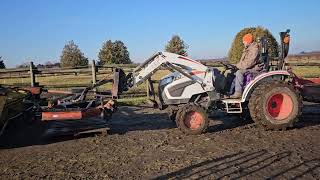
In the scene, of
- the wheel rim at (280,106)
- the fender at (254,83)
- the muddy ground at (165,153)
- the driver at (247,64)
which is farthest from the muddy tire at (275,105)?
the driver at (247,64)

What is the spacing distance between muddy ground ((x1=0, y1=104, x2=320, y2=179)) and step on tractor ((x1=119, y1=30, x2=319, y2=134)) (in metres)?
0.35

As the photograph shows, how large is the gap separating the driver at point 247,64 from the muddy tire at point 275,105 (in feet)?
1.24

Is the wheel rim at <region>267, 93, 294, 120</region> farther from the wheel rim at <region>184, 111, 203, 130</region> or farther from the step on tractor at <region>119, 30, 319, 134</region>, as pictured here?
the wheel rim at <region>184, 111, 203, 130</region>

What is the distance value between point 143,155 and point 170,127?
9.14 feet

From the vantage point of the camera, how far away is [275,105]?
366 inches

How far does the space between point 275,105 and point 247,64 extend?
1.09 meters

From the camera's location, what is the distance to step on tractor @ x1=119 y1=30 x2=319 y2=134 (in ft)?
29.5

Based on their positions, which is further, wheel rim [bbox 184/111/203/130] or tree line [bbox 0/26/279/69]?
tree line [bbox 0/26/279/69]

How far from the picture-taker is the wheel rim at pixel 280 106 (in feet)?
30.2

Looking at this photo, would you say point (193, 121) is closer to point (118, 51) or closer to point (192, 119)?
point (192, 119)

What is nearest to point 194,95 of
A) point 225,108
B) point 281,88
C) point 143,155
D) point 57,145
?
point 225,108

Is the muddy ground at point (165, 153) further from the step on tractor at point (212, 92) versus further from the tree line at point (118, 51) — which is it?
the tree line at point (118, 51)

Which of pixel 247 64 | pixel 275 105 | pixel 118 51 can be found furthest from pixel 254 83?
pixel 118 51

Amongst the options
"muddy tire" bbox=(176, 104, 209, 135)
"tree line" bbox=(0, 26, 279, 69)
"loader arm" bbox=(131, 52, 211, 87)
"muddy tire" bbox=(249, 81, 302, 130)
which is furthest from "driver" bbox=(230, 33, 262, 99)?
"tree line" bbox=(0, 26, 279, 69)
